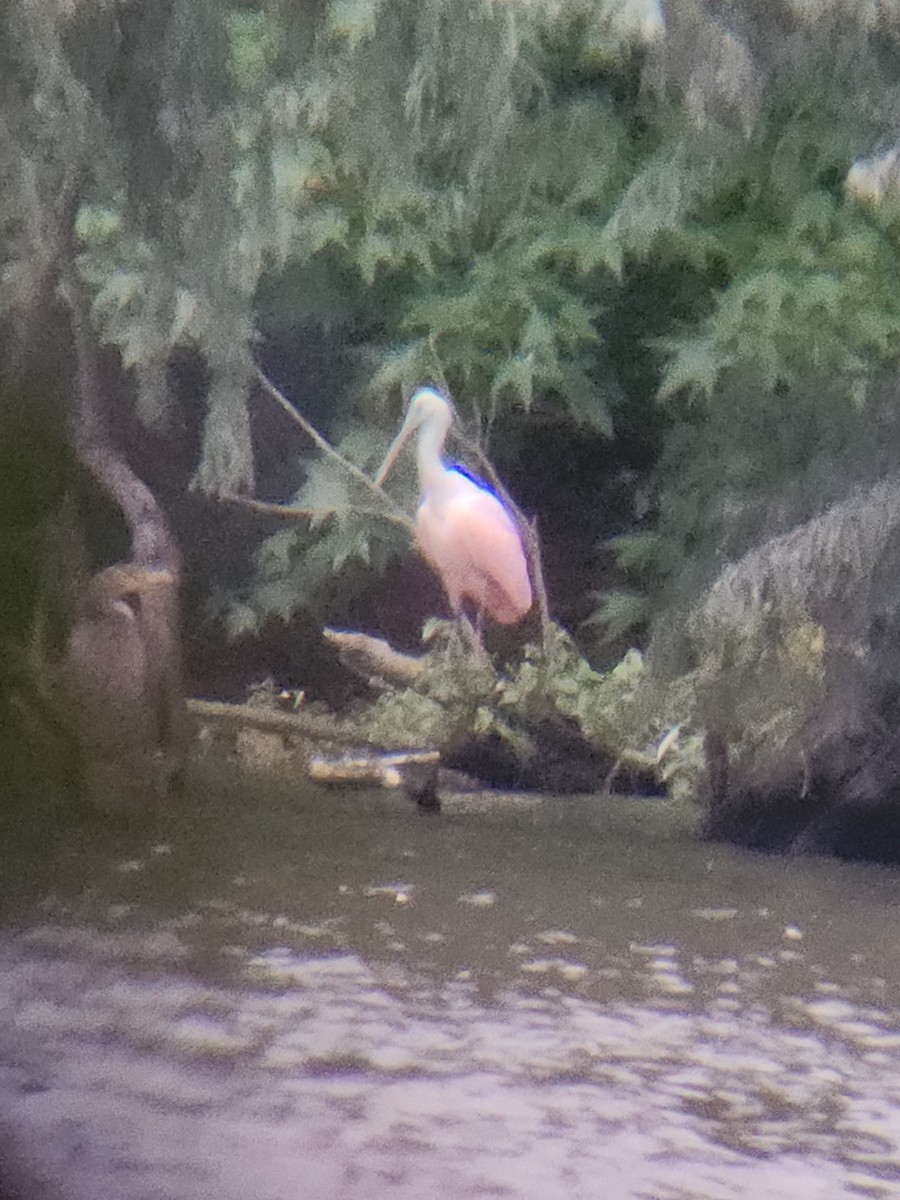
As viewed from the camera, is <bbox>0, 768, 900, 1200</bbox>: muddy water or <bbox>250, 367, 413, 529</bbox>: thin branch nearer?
<bbox>0, 768, 900, 1200</bbox>: muddy water

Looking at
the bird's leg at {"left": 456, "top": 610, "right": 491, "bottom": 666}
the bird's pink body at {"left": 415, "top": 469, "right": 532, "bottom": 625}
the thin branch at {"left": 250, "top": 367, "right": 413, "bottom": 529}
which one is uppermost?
the thin branch at {"left": 250, "top": 367, "right": 413, "bottom": 529}

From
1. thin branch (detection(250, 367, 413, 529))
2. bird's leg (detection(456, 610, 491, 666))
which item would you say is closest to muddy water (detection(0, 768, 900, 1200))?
bird's leg (detection(456, 610, 491, 666))

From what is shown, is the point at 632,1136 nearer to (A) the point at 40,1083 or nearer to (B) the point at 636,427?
(A) the point at 40,1083

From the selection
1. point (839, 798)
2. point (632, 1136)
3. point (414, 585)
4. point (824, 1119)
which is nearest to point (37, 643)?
point (414, 585)

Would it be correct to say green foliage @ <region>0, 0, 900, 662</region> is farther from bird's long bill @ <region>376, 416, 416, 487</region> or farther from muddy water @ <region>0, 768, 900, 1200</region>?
muddy water @ <region>0, 768, 900, 1200</region>

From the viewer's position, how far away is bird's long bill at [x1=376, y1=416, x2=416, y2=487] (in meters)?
1.38

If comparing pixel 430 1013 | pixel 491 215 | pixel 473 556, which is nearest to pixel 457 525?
pixel 473 556

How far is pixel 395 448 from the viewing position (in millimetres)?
1396

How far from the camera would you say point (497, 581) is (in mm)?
1401

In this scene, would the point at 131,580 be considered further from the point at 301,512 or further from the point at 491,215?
the point at 491,215

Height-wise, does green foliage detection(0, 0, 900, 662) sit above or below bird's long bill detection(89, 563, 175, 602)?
above

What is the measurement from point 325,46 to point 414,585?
0.52 meters

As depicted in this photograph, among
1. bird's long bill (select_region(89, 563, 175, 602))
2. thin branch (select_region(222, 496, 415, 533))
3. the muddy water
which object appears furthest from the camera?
thin branch (select_region(222, 496, 415, 533))

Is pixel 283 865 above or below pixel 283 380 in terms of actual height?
below
